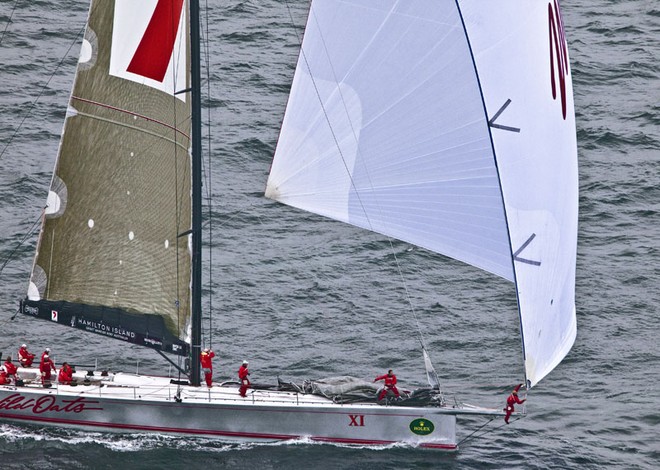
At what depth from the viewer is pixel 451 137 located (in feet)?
124

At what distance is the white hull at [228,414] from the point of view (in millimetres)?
44656

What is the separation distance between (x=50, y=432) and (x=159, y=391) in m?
3.61

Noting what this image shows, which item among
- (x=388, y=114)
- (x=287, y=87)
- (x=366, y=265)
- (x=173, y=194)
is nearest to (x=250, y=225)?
(x=366, y=265)

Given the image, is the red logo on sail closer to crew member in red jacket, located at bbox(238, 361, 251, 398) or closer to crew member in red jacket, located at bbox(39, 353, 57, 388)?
crew member in red jacket, located at bbox(238, 361, 251, 398)

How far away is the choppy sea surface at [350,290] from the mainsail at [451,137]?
8524 mm

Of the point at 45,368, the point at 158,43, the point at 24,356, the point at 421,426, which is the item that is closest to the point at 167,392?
the point at 45,368

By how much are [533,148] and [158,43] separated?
468 inches

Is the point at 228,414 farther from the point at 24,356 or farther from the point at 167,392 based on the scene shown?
the point at 24,356

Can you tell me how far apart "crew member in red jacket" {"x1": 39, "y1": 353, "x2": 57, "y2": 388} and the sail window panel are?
1040 centimetres

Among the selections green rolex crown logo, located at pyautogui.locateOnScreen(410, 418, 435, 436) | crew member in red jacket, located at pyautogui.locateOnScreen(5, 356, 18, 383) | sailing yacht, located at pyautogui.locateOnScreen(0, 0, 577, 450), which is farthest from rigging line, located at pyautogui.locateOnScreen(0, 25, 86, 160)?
green rolex crown logo, located at pyautogui.locateOnScreen(410, 418, 435, 436)

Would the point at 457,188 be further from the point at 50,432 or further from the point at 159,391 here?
the point at 50,432

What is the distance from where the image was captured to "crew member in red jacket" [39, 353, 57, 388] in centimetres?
4581

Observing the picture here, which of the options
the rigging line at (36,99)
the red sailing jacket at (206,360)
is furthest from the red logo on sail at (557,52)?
the rigging line at (36,99)

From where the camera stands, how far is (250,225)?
59625 mm
